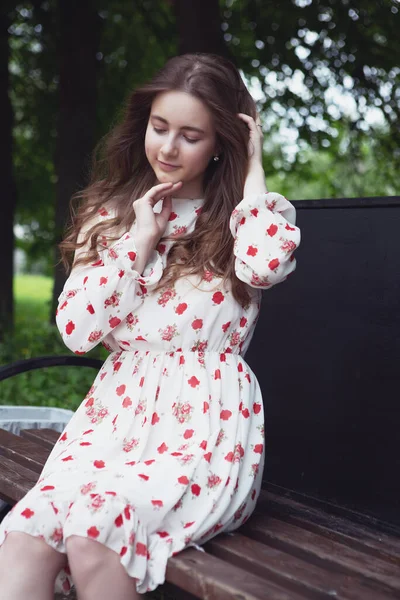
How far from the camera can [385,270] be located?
9.92 feet

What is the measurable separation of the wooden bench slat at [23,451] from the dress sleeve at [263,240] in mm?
1171

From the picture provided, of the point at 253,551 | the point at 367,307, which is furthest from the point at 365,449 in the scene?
the point at 253,551

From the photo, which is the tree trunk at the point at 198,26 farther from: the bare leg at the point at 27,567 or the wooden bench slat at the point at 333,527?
the bare leg at the point at 27,567

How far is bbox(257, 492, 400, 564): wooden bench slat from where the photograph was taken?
8.53 ft

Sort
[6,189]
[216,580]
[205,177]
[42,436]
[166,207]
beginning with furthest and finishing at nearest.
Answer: [6,189] < [42,436] < [205,177] < [166,207] < [216,580]

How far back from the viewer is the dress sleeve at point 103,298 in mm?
2697

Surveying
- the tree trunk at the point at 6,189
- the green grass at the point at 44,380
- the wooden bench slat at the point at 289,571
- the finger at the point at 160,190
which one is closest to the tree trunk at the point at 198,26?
the green grass at the point at 44,380

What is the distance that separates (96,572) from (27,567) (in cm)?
19

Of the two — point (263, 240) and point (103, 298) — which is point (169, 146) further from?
point (103, 298)

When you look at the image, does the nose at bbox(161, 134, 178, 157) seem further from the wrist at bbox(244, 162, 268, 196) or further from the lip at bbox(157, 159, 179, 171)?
the wrist at bbox(244, 162, 268, 196)

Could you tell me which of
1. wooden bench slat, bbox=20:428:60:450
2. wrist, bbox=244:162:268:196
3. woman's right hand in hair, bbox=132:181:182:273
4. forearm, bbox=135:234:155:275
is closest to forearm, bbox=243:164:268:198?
wrist, bbox=244:162:268:196

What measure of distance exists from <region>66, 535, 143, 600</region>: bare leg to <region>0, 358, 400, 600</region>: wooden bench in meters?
0.15

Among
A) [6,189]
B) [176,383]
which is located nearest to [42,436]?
[176,383]

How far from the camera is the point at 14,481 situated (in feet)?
9.64
